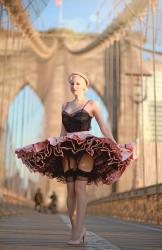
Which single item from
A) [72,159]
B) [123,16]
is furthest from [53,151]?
[123,16]

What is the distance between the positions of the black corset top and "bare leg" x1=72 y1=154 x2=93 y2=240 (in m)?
0.22

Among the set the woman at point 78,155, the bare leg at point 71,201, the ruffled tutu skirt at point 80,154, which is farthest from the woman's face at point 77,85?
the bare leg at point 71,201

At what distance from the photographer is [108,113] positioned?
2612cm

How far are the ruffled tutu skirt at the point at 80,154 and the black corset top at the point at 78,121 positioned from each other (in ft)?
0.24

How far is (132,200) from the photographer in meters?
11.1

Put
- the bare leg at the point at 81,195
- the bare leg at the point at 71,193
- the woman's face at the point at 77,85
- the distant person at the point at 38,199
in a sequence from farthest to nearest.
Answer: the distant person at the point at 38,199 → the woman's face at the point at 77,85 → the bare leg at the point at 71,193 → the bare leg at the point at 81,195

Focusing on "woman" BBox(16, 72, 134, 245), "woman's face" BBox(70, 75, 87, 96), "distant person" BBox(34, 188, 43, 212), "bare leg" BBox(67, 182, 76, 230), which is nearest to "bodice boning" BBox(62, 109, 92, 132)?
"woman" BBox(16, 72, 134, 245)

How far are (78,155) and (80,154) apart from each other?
0.05 feet

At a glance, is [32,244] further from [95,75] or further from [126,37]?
[95,75]

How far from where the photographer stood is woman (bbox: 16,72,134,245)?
3.84 m

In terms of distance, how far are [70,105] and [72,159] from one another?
435mm

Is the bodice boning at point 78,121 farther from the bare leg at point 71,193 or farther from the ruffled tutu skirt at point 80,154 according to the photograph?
the bare leg at point 71,193

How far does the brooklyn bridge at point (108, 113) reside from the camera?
5801mm

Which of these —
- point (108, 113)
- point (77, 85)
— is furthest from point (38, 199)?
point (77, 85)
